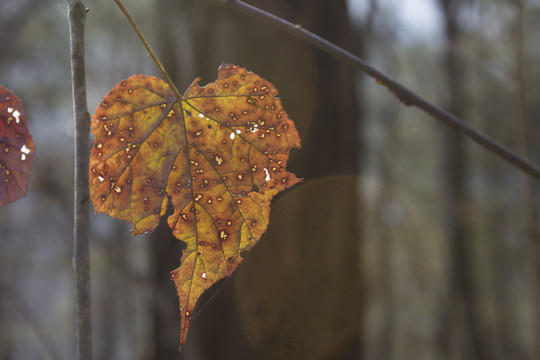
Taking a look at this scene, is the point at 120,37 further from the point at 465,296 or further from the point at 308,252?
the point at 465,296

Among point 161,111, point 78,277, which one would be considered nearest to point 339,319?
point 161,111

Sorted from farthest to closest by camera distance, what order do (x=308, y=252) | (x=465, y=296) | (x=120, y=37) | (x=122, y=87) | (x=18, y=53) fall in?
(x=120, y=37) → (x=465, y=296) → (x=18, y=53) → (x=308, y=252) → (x=122, y=87)

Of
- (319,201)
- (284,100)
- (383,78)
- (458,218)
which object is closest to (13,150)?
(383,78)

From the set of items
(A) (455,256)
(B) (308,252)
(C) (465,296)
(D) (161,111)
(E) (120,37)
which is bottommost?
(C) (465,296)

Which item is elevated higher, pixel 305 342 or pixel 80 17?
pixel 80 17

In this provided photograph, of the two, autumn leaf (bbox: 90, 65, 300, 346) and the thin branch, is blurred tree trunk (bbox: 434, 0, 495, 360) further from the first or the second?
autumn leaf (bbox: 90, 65, 300, 346)

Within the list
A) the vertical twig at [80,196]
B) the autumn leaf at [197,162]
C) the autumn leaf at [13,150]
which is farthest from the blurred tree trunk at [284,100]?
the vertical twig at [80,196]

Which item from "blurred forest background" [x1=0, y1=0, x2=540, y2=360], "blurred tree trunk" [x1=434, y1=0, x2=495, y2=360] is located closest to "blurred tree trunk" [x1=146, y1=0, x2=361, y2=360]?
"blurred forest background" [x1=0, y1=0, x2=540, y2=360]

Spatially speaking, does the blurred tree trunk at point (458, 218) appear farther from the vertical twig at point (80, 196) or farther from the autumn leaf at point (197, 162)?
the vertical twig at point (80, 196)
